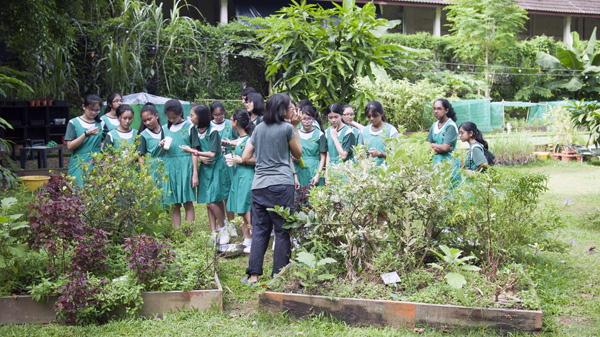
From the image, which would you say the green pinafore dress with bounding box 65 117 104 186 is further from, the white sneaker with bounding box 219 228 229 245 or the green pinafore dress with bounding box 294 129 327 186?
the green pinafore dress with bounding box 294 129 327 186

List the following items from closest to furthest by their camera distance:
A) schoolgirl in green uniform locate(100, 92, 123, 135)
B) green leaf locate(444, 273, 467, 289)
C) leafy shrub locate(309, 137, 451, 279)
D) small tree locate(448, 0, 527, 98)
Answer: green leaf locate(444, 273, 467, 289), leafy shrub locate(309, 137, 451, 279), schoolgirl in green uniform locate(100, 92, 123, 135), small tree locate(448, 0, 527, 98)

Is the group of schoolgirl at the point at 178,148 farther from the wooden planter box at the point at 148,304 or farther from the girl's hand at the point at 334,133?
the wooden planter box at the point at 148,304

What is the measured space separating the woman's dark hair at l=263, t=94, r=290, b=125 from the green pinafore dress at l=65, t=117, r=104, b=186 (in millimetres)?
Answer: 2664

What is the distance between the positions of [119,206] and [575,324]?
3.93m

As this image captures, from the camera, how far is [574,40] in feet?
87.0

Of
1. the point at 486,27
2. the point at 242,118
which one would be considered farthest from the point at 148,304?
the point at 486,27

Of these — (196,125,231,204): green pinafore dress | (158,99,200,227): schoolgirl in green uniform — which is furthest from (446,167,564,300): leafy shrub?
(158,99,200,227): schoolgirl in green uniform

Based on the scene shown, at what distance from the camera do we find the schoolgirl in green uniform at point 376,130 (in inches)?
260

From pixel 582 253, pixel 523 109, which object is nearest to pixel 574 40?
pixel 523 109

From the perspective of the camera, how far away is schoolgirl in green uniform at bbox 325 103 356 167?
270 inches

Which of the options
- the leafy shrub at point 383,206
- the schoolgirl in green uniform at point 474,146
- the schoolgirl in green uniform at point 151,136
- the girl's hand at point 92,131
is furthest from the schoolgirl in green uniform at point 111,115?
the schoolgirl in green uniform at point 474,146

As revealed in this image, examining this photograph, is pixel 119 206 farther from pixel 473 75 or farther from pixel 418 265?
pixel 473 75

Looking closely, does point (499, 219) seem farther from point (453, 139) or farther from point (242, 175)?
point (242, 175)

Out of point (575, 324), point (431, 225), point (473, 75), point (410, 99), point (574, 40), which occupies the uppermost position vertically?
point (574, 40)
